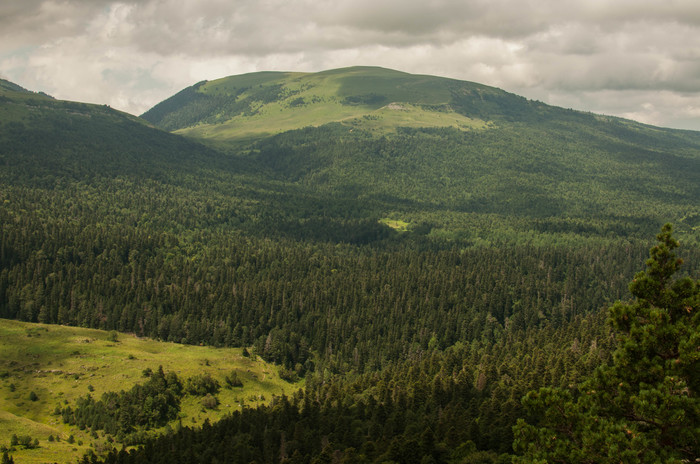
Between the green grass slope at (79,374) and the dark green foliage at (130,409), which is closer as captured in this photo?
the green grass slope at (79,374)

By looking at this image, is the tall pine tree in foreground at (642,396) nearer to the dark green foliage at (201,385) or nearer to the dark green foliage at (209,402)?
the dark green foliage at (209,402)

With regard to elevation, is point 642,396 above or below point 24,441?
Answer: above

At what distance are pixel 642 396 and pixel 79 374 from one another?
154 meters

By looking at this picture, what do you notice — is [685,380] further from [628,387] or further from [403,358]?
[403,358]

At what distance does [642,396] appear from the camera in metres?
35.8

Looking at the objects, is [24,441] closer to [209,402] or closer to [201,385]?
[209,402]

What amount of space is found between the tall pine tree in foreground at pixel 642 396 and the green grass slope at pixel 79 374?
105729mm

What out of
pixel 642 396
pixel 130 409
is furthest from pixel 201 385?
pixel 642 396

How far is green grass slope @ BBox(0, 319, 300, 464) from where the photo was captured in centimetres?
12488

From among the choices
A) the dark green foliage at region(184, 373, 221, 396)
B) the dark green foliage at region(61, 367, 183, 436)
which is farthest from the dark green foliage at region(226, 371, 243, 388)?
the dark green foliage at region(61, 367, 183, 436)

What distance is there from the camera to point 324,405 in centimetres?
12862

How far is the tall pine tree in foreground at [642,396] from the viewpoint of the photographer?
35344 millimetres

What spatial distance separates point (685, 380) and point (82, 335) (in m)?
187

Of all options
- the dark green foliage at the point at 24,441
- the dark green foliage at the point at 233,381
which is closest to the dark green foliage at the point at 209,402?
the dark green foliage at the point at 233,381
